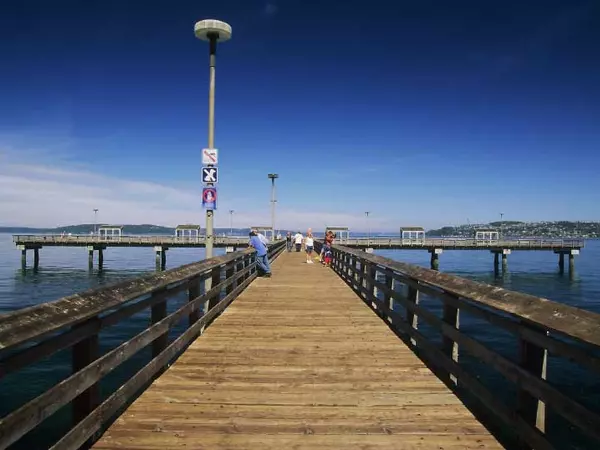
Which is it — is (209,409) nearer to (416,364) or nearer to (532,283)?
(416,364)

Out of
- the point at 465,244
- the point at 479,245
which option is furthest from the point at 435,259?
the point at 465,244

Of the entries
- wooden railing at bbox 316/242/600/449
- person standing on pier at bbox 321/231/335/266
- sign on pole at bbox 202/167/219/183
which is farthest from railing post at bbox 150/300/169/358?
person standing on pier at bbox 321/231/335/266

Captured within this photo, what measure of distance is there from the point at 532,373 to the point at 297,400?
87.0 inches

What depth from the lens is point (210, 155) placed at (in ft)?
33.0

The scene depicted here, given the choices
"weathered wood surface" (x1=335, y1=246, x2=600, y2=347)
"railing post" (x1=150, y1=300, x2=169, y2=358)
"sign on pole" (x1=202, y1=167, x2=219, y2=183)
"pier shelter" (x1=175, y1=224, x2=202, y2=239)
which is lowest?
"railing post" (x1=150, y1=300, x2=169, y2=358)

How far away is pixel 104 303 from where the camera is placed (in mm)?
3490

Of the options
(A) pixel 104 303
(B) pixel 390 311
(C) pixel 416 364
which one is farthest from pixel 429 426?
(B) pixel 390 311

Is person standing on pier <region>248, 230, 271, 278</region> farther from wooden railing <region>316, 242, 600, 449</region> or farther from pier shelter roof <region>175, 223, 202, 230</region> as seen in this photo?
pier shelter roof <region>175, 223, 202, 230</region>

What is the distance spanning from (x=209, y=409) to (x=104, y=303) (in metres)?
1.46

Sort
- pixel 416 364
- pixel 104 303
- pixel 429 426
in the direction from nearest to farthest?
pixel 104 303 < pixel 429 426 < pixel 416 364

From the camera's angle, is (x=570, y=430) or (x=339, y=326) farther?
(x=570, y=430)

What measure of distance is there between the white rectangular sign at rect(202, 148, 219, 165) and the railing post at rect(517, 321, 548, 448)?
801cm

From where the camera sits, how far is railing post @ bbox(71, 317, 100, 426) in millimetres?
3256

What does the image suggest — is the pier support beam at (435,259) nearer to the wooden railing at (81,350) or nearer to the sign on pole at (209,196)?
the sign on pole at (209,196)
